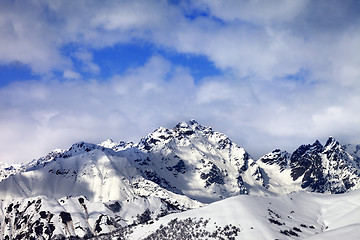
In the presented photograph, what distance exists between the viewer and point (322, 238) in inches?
6265

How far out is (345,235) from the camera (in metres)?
153

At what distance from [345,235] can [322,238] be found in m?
9.18
